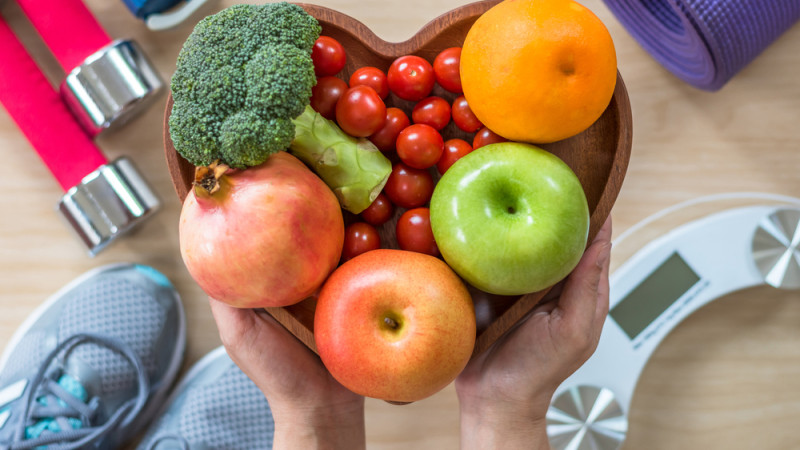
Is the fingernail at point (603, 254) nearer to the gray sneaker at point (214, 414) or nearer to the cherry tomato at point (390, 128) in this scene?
the cherry tomato at point (390, 128)

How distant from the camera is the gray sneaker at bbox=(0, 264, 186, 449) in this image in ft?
3.49

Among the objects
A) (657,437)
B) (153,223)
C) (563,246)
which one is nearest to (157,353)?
(153,223)

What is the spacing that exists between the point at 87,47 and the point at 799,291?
137cm

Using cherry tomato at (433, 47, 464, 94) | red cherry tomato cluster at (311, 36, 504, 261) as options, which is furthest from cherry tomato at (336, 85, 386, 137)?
cherry tomato at (433, 47, 464, 94)

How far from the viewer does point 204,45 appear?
663 millimetres

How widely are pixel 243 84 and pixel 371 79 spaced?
0.58ft

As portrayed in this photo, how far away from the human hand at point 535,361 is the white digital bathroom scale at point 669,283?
0.12m

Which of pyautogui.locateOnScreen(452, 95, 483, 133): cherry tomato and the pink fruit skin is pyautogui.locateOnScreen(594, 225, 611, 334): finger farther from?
the pink fruit skin

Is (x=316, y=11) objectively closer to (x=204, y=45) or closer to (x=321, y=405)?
(x=204, y=45)

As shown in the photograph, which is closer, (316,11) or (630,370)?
(316,11)

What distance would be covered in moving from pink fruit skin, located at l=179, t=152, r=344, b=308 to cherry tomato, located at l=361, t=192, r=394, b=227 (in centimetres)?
9

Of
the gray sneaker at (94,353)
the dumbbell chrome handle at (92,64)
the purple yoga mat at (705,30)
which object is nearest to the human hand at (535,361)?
the purple yoga mat at (705,30)

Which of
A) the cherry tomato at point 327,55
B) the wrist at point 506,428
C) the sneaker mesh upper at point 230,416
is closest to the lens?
the cherry tomato at point 327,55

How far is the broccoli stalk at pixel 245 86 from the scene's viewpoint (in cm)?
63
